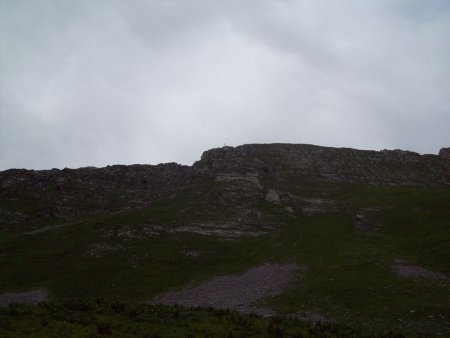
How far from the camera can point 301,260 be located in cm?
7638

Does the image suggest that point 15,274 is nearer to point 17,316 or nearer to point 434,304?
point 17,316

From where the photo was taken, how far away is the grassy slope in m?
52.3

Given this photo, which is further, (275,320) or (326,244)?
(326,244)

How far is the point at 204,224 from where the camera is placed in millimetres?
101625

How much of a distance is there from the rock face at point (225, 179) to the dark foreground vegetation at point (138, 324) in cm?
6847

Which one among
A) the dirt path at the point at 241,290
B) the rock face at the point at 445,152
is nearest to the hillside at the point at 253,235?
the dirt path at the point at 241,290

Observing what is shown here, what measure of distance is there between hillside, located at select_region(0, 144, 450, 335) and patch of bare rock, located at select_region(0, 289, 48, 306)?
0.60 meters

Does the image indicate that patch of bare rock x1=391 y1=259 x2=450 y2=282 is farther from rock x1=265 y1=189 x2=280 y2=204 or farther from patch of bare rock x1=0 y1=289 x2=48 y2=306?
rock x1=265 y1=189 x2=280 y2=204

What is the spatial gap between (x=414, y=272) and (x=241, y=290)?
23689 mm

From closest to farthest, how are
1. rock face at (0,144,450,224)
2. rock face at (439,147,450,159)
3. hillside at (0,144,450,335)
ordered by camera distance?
hillside at (0,144,450,335) → rock face at (0,144,450,224) → rock face at (439,147,450,159)

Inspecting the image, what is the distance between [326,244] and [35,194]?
8811 cm

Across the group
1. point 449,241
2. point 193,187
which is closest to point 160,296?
point 449,241

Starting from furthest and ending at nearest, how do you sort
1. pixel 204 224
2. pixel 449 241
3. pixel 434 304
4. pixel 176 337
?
pixel 204 224 < pixel 449 241 < pixel 434 304 < pixel 176 337

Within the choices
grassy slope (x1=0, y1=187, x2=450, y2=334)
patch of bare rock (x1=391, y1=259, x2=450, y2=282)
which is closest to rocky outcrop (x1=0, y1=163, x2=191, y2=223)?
grassy slope (x1=0, y1=187, x2=450, y2=334)
